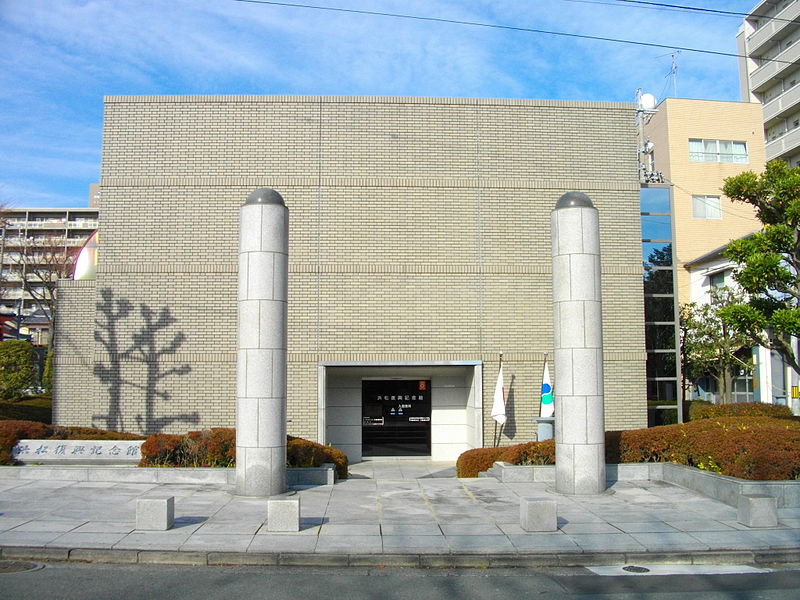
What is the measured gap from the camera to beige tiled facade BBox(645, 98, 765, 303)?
4416 cm

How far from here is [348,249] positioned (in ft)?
69.2

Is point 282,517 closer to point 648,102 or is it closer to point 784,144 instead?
point 648,102

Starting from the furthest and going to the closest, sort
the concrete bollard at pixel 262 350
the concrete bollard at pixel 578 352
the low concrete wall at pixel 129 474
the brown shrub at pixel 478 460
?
1. the brown shrub at pixel 478 460
2. the low concrete wall at pixel 129 474
3. the concrete bollard at pixel 578 352
4. the concrete bollard at pixel 262 350

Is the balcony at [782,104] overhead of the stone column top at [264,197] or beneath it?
overhead

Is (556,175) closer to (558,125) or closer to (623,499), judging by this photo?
(558,125)

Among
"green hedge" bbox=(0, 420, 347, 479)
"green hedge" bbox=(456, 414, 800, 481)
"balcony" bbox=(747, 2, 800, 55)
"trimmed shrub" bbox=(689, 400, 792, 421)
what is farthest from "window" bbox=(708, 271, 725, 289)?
"green hedge" bbox=(0, 420, 347, 479)

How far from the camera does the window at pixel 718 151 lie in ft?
151

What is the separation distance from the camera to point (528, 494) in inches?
567

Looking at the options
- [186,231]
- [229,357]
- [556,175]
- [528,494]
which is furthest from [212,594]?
[556,175]

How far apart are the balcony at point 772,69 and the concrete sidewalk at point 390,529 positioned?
43333 mm

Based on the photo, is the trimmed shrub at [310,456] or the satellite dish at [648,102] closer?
the trimmed shrub at [310,456]

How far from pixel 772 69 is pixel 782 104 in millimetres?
3109

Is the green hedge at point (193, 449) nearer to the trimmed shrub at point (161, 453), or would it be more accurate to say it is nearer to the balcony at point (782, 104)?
the trimmed shrub at point (161, 453)

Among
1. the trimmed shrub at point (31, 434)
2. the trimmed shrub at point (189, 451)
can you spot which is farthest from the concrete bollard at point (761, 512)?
the trimmed shrub at point (31, 434)
